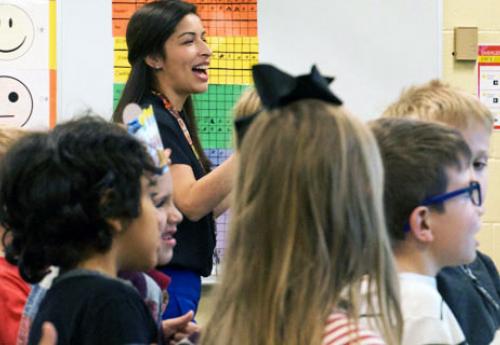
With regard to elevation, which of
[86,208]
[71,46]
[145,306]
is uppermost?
[71,46]

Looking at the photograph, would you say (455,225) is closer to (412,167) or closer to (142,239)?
(412,167)

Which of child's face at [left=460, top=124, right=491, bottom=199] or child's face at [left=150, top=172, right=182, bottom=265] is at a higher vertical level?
child's face at [left=460, top=124, right=491, bottom=199]

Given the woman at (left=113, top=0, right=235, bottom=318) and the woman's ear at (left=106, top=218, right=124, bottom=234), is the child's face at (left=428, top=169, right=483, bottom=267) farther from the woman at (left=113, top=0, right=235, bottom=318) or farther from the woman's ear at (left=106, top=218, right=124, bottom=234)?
the woman at (left=113, top=0, right=235, bottom=318)

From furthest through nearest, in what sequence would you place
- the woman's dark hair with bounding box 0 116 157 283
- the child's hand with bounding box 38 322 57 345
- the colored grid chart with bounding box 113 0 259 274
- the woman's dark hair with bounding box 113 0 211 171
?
the colored grid chart with bounding box 113 0 259 274
the woman's dark hair with bounding box 113 0 211 171
the woman's dark hair with bounding box 0 116 157 283
the child's hand with bounding box 38 322 57 345

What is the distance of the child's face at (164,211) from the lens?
1492 millimetres

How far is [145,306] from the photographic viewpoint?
1355 mm

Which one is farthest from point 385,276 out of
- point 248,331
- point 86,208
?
point 86,208

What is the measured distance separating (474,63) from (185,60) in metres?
1.37

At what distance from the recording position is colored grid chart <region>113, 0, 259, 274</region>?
321 centimetres

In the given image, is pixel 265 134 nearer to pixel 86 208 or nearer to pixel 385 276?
pixel 385 276

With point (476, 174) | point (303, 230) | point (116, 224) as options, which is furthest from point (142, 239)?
point (476, 174)

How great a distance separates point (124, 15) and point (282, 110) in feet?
6.81

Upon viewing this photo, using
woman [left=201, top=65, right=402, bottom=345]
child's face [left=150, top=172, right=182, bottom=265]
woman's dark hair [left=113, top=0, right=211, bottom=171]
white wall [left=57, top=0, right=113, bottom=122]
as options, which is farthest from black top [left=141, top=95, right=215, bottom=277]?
woman [left=201, top=65, right=402, bottom=345]

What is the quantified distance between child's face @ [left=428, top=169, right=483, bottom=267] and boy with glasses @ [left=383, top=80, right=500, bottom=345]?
0.73 ft
